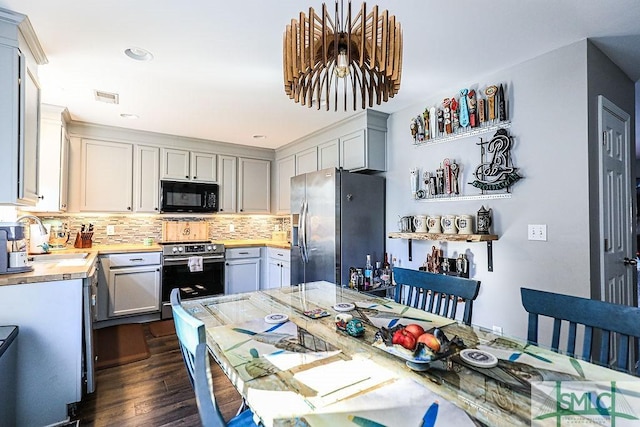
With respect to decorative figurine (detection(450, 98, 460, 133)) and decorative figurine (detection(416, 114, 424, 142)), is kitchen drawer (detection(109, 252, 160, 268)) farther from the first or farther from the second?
decorative figurine (detection(450, 98, 460, 133))

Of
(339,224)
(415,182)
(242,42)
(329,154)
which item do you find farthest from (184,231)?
(415,182)

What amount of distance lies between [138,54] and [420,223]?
8.47 ft

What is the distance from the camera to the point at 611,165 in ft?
7.43

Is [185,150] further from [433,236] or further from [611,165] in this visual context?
[611,165]

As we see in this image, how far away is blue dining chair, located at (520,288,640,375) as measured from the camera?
3.67 ft

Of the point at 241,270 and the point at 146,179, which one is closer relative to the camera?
the point at 146,179

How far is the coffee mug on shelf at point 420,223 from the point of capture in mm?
2896

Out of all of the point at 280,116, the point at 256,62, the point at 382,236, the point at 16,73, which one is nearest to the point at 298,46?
the point at 256,62

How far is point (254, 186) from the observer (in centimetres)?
488

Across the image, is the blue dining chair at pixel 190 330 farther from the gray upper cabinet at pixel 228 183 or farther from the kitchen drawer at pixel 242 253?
the gray upper cabinet at pixel 228 183

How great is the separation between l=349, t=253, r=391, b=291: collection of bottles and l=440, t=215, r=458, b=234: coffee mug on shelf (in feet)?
2.70

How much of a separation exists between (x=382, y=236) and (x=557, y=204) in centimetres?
166

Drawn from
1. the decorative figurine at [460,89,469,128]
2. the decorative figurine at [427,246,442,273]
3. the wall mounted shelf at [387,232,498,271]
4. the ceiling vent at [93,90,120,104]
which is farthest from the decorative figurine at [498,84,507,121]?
→ the ceiling vent at [93,90,120,104]

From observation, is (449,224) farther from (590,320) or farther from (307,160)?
(307,160)
